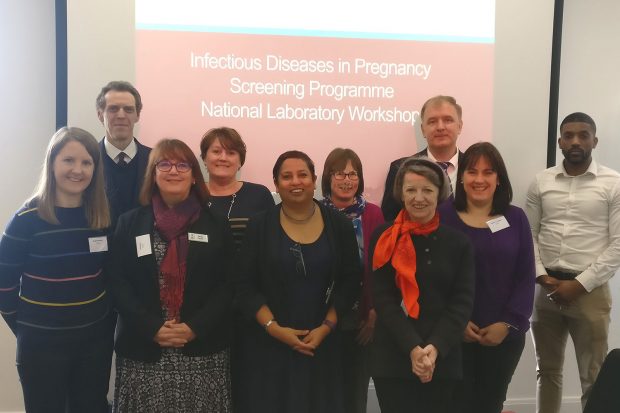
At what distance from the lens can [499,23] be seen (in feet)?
10.7

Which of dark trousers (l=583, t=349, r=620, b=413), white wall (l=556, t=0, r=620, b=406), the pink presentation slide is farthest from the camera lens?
white wall (l=556, t=0, r=620, b=406)

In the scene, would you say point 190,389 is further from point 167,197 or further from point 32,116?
point 32,116

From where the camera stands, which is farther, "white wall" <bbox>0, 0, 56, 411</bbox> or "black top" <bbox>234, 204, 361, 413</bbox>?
"white wall" <bbox>0, 0, 56, 411</bbox>

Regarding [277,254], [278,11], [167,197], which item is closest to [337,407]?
[277,254]

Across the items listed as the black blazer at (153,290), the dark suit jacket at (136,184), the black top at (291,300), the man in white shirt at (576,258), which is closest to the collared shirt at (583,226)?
the man in white shirt at (576,258)

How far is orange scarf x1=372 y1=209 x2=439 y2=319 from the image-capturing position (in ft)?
6.39

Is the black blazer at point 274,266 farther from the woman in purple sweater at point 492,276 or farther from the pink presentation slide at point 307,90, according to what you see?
the pink presentation slide at point 307,90

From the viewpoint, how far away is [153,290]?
206 centimetres

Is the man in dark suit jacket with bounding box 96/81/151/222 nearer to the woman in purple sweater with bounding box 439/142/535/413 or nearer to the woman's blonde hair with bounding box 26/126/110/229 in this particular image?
the woman's blonde hair with bounding box 26/126/110/229

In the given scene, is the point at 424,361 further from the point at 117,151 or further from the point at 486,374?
the point at 117,151

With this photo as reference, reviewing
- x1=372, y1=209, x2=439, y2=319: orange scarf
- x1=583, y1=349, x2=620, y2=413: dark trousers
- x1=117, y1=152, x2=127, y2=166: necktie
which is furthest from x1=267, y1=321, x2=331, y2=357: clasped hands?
x1=117, y1=152, x2=127, y2=166: necktie

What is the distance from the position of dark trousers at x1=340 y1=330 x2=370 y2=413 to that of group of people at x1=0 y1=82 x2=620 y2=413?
0.02m

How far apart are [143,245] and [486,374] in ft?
5.43

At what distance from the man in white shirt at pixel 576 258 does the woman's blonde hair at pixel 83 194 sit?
7.76 ft
